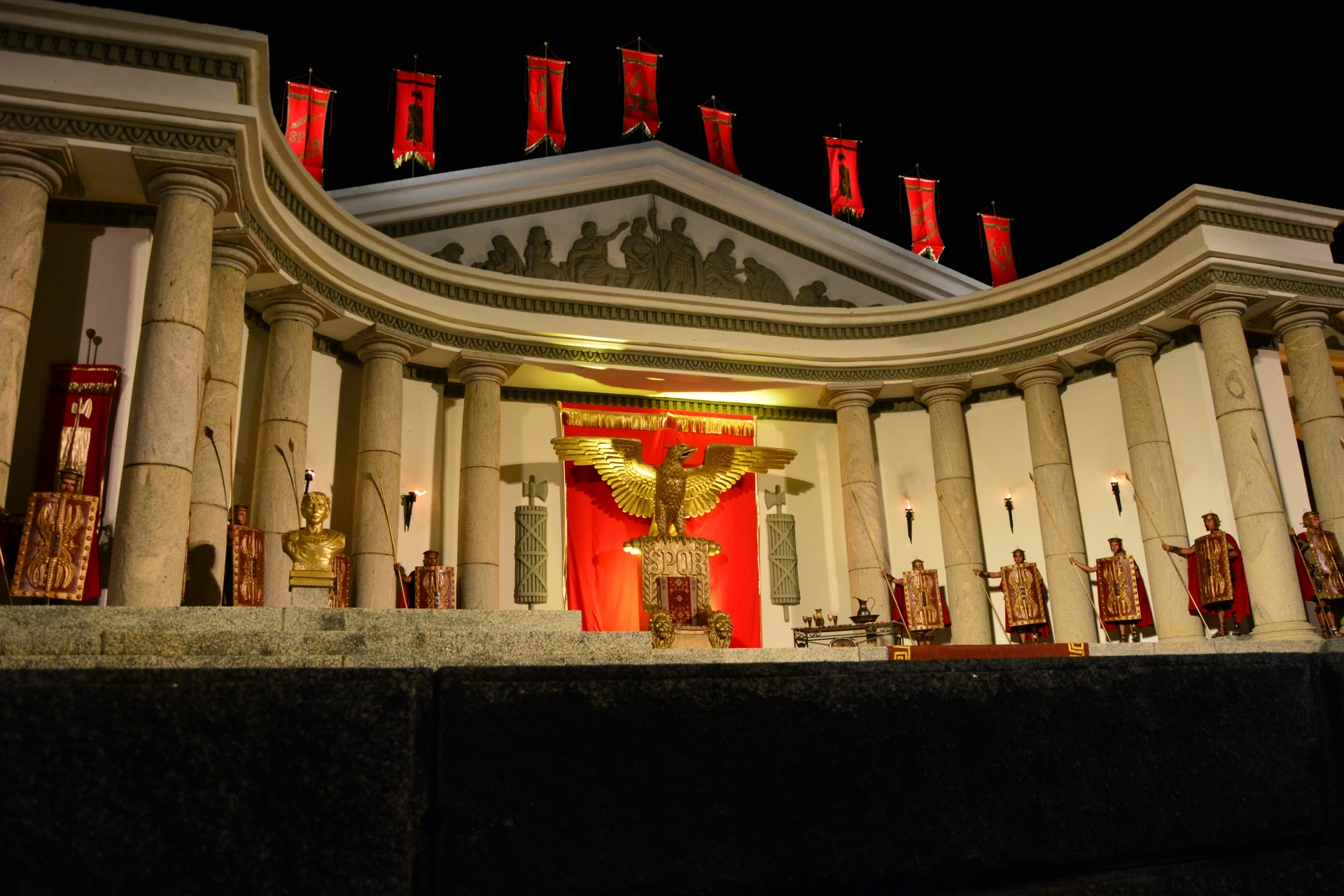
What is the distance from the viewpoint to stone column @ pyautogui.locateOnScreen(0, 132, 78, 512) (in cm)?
824

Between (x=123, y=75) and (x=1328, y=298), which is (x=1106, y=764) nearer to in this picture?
(x=123, y=75)

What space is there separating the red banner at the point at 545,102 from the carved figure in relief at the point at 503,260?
5.99ft

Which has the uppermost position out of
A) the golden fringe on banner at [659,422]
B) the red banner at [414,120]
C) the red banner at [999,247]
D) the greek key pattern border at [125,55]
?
the red banner at [414,120]

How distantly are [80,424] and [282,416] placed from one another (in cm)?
309

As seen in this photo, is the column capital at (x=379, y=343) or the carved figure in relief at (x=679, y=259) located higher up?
the carved figure in relief at (x=679, y=259)

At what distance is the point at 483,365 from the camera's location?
49.3 feet

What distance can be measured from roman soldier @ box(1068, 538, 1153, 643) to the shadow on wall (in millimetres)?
14069

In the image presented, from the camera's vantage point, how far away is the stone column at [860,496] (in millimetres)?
15922

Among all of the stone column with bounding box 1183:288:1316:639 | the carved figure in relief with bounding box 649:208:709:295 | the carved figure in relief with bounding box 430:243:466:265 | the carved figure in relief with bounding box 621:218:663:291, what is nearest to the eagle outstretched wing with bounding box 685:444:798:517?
the carved figure in relief with bounding box 649:208:709:295

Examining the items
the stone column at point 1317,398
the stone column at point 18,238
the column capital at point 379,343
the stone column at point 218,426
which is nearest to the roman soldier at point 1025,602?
the stone column at point 1317,398

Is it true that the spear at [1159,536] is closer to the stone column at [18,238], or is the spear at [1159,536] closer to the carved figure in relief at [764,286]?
the carved figure in relief at [764,286]

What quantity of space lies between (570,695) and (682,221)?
16166 millimetres

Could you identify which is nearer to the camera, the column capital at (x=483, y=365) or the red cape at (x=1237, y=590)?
the red cape at (x=1237, y=590)

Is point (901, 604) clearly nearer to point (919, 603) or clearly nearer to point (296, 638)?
point (919, 603)
